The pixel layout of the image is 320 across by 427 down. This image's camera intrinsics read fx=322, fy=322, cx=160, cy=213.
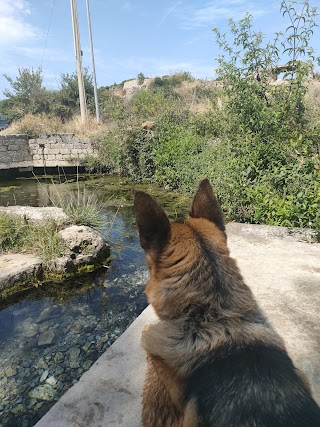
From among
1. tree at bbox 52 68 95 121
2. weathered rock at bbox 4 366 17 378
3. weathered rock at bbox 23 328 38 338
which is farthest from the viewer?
tree at bbox 52 68 95 121

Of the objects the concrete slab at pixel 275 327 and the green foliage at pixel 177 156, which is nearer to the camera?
the concrete slab at pixel 275 327

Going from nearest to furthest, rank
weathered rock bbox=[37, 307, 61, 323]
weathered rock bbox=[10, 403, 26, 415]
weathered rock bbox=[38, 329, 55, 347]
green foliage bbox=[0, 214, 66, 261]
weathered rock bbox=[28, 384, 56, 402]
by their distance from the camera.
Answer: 1. weathered rock bbox=[10, 403, 26, 415]
2. weathered rock bbox=[28, 384, 56, 402]
3. weathered rock bbox=[38, 329, 55, 347]
4. weathered rock bbox=[37, 307, 61, 323]
5. green foliage bbox=[0, 214, 66, 261]

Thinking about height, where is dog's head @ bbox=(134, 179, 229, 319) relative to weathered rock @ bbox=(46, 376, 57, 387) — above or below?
above

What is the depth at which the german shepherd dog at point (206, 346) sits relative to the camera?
1.21 meters

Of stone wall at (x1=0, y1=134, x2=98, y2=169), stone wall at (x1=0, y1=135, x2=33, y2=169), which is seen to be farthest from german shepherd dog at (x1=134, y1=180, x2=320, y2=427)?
stone wall at (x1=0, y1=135, x2=33, y2=169)

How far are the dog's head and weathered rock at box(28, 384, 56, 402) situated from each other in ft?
6.23

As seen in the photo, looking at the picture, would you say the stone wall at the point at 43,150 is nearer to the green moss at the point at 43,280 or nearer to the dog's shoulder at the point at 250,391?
the green moss at the point at 43,280

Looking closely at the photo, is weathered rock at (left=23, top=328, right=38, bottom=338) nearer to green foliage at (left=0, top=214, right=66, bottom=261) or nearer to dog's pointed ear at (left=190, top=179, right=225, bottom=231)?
green foliage at (left=0, top=214, right=66, bottom=261)

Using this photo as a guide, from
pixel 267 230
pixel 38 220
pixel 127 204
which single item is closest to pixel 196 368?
pixel 267 230

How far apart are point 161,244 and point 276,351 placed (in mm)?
683

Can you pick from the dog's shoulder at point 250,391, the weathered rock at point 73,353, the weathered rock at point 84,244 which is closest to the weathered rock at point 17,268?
the weathered rock at point 84,244

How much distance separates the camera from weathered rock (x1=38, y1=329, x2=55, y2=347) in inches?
136

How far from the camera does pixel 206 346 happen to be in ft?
4.50

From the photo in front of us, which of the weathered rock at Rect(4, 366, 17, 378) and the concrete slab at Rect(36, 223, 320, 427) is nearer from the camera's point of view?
the concrete slab at Rect(36, 223, 320, 427)
